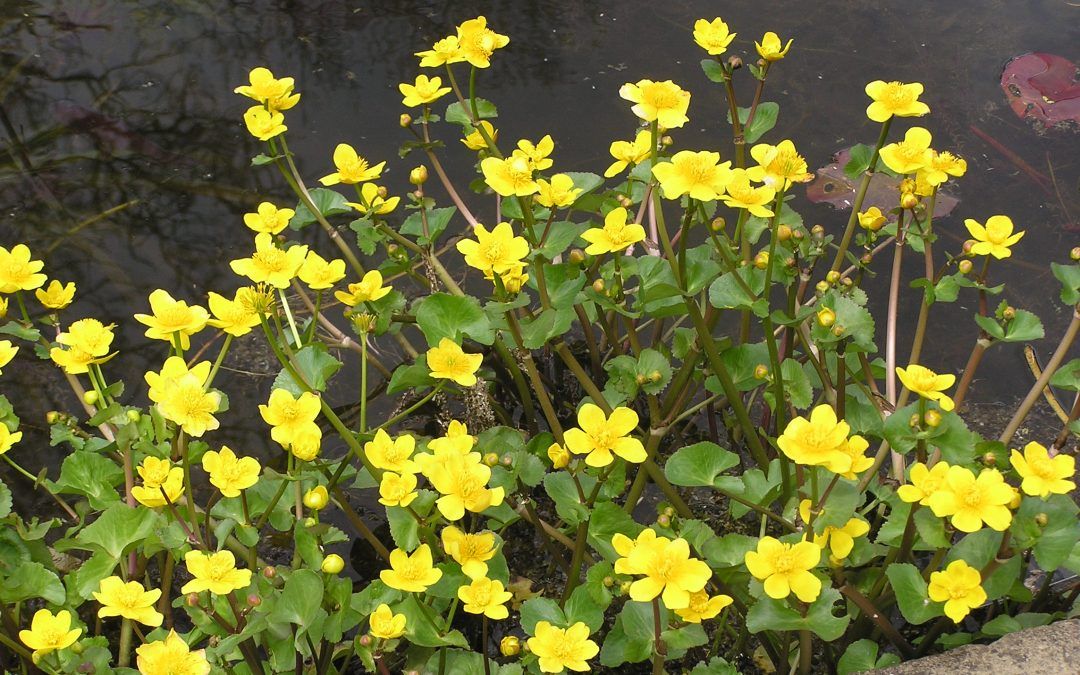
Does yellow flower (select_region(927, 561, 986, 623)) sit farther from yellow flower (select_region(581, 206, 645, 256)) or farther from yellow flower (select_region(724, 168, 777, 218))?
yellow flower (select_region(581, 206, 645, 256))

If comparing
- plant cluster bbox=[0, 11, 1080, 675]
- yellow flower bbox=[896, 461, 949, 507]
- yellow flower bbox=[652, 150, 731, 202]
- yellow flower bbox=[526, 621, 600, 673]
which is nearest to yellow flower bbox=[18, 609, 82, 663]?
plant cluster bbox=[0, 11, 1080, 675]

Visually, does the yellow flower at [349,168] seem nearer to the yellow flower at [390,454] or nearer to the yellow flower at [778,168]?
the yellow flower at [390,454]

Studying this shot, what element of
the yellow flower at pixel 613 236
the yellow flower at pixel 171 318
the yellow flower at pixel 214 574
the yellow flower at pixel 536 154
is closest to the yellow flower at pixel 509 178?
the yellow flower at pixel 613 236

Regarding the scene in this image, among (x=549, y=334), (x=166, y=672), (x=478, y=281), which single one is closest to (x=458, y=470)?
(x=549, y=334)

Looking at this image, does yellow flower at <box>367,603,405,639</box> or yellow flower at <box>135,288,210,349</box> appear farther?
yellow flower at <box>135,288,210,349</box>

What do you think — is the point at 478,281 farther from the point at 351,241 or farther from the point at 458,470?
the point at 458,470

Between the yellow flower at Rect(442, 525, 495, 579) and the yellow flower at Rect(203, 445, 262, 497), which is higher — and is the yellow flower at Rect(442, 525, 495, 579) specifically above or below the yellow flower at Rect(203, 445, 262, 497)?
below
